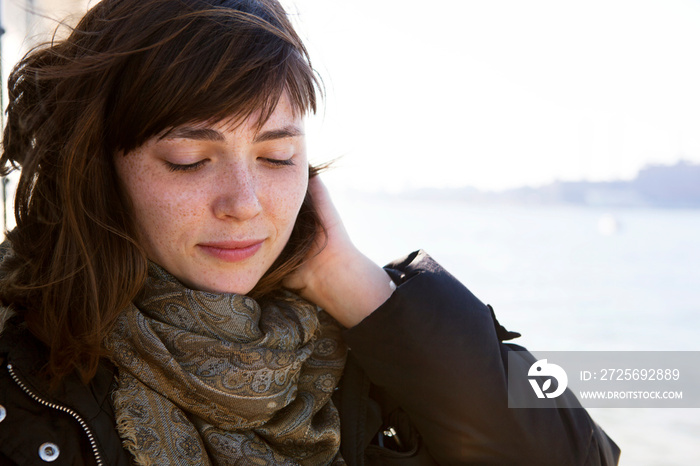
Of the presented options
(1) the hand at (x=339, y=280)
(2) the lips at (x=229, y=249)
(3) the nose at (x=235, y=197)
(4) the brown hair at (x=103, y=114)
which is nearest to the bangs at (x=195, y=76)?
(4) the brown hair at (x=103, y=114)

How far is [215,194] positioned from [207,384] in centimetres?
40

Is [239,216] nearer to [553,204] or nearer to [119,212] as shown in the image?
[119,212]

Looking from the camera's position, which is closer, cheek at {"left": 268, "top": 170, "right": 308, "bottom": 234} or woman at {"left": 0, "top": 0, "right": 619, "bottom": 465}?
woman at {"left": 0, "top": 0, "right": 619, "bottom": 465}

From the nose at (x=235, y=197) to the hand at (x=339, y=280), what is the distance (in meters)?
0.36

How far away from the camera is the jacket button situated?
3.71ft

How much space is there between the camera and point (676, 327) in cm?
752

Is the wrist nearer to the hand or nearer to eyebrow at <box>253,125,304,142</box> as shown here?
the hand

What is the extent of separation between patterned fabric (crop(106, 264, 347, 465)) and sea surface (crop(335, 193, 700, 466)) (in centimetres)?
79

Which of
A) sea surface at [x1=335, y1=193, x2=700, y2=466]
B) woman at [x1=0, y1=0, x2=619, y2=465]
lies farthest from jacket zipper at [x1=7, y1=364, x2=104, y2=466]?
sea surface at [x1=335, y1=193, x2=700, y2=466]

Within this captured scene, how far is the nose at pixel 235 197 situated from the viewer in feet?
4.16

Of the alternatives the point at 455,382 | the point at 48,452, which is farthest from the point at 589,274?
the point at 48,452

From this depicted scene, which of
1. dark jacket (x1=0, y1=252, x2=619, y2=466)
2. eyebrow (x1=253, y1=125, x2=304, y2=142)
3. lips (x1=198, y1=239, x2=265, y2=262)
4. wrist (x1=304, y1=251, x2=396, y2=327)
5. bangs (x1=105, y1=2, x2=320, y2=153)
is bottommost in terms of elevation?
dark jacket (x1=0, y1=252, x2=619, y2=466)

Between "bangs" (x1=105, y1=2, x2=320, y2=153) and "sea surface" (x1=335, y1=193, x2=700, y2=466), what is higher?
"bangs" (x1=105, y1=2, x2=320, y2=153)

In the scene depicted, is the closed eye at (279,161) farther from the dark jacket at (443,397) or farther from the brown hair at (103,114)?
the dark jacket at (443,397)
